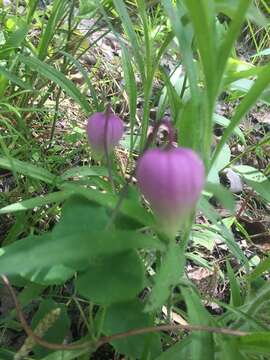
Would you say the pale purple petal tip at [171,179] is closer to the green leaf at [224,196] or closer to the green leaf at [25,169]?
the green leaf at [224,196]

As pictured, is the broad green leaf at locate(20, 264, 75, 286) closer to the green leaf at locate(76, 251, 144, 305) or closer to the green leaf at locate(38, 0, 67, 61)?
the green leaf at locate(76, 251, 144, 305)

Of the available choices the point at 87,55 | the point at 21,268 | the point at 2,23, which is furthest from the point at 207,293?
the point at 87,55

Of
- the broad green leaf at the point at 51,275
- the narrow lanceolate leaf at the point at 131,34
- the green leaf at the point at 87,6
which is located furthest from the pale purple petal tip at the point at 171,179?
the green leaf at the point at 87,6

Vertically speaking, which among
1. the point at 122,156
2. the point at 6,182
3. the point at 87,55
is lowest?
the point at 6,182

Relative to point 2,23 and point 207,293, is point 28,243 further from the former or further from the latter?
point 2,23

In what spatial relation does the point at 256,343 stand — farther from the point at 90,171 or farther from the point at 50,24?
the point at 50,24

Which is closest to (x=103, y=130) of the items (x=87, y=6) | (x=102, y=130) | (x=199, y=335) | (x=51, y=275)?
(x=102, y=130)

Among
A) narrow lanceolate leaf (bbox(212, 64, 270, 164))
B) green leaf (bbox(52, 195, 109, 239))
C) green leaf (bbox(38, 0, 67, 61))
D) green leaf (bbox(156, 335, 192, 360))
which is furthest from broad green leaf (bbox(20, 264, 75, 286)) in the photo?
green leaf (bbox(38, 0, 67, 61))

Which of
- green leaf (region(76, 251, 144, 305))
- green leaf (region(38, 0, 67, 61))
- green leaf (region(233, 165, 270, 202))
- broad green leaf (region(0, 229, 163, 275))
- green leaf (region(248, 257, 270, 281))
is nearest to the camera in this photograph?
broad green leaf (region(0, 229, 163, 275))
